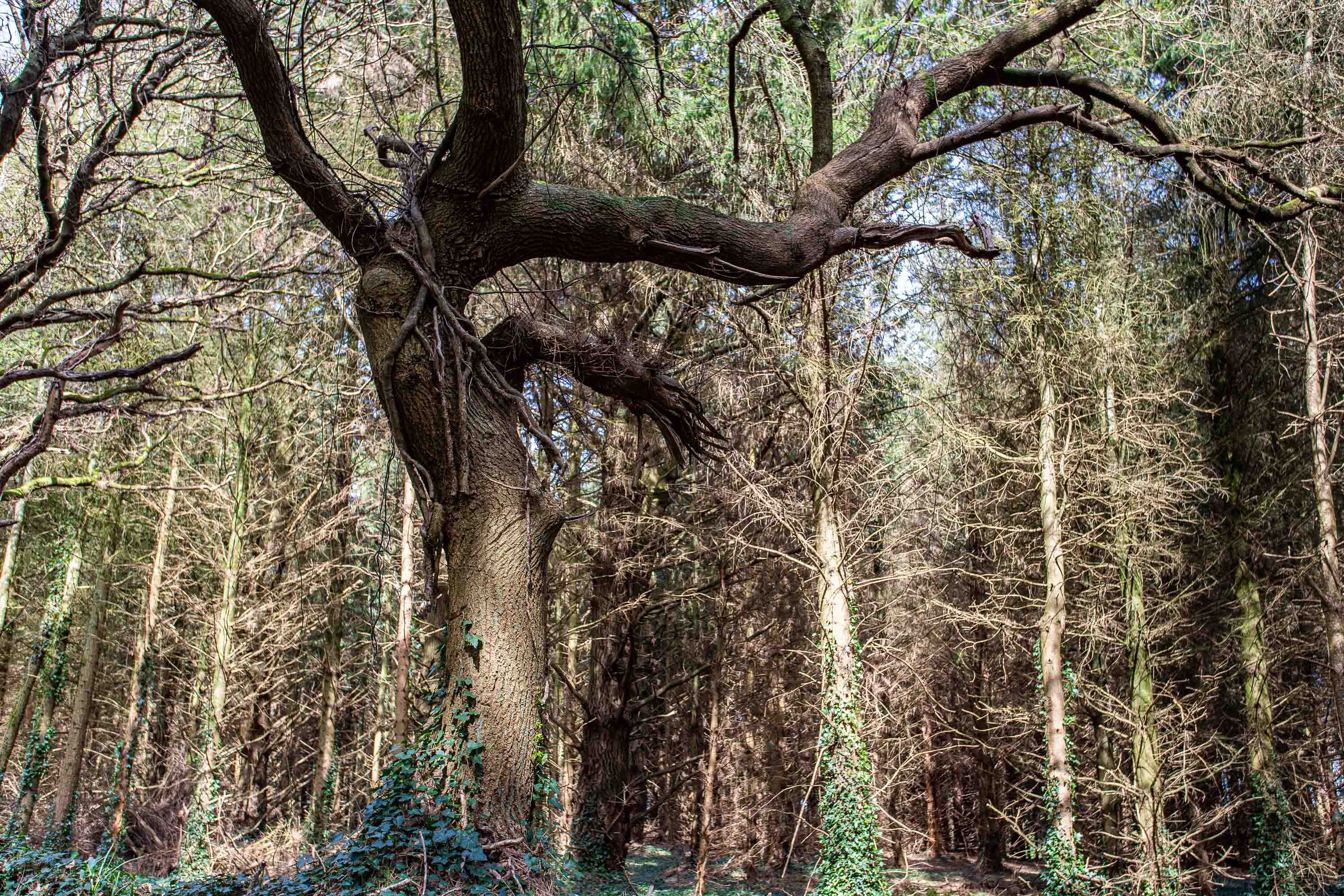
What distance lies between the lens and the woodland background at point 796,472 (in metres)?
10.3

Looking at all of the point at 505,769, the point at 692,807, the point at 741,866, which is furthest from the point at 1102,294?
the point at 692,807

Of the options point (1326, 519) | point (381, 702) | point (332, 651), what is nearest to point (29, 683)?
point (332, 651)

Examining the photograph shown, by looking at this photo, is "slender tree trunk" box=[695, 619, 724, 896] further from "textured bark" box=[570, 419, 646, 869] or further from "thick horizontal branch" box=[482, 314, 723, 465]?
"thick horizontal branch" box=[482, 314, 723, 465]

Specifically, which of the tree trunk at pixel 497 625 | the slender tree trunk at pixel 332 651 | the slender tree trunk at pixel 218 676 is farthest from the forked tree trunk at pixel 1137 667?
the slender tree trunk at pixel 218 676

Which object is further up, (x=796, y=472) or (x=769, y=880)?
(x=796, y=472)

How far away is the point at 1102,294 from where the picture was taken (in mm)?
12023

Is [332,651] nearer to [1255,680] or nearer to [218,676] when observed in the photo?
[218,676]

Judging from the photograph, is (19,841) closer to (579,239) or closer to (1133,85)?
(579,239)

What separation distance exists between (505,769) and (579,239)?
2.28m

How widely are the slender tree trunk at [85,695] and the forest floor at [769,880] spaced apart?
30.1ft

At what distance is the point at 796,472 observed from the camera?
11.5m

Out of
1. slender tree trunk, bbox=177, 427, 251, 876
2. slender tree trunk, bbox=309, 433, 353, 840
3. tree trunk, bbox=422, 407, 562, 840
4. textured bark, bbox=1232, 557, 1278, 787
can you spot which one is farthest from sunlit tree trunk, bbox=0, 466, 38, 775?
textured bark, bbox=1232, 557, 1278, 787

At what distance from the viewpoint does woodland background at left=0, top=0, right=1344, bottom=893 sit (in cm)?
1026

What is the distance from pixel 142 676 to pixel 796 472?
34.3 feet
